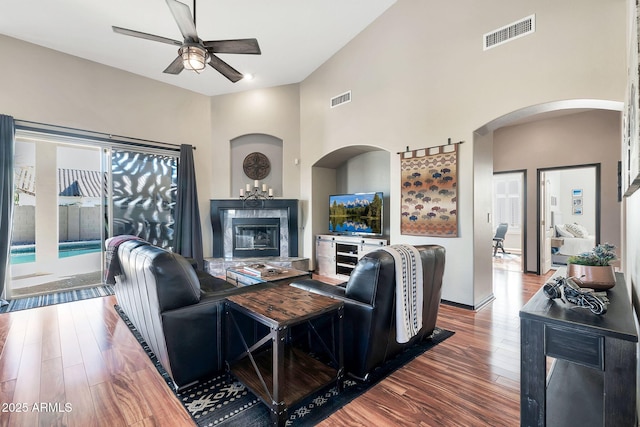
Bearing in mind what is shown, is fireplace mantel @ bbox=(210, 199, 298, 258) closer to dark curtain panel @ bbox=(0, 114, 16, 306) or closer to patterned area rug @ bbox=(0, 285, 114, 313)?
patterned area rug @ bbox=(0, 285, 114, 313)

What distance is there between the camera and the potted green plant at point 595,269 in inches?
59.2

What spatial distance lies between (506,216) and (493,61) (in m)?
7.75

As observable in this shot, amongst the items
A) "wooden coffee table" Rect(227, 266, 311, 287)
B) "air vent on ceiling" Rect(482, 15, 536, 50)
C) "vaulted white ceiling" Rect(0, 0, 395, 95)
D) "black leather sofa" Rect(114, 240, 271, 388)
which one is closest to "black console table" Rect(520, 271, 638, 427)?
"black leather sofa" Rect(114, 240, 271, 388)

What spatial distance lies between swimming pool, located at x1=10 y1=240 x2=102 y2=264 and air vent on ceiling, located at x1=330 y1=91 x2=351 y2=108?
469cm

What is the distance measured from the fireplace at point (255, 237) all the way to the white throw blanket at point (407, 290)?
154 inches

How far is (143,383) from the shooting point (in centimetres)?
203

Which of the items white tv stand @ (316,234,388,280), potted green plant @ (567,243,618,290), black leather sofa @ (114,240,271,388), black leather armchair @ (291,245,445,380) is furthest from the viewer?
white tv stand @ (316,234,388,280)

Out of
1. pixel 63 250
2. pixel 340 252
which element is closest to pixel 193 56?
pixel 340 252

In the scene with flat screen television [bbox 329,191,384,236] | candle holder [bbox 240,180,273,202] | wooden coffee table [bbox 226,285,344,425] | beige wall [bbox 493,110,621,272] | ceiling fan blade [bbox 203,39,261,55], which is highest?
ceiling fan blade [bbox 203,39,261,55]

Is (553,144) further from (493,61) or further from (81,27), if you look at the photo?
(81,27)

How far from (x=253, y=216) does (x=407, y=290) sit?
4.18m

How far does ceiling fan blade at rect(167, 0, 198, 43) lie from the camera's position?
2194mm

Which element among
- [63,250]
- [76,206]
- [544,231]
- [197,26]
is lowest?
[63,250]

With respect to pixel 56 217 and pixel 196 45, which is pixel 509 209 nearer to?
pixel 196 45
